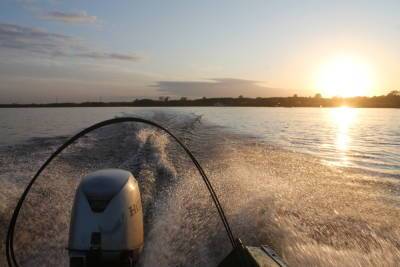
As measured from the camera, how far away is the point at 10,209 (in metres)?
4.98

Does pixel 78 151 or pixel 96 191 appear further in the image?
pixel 78 151

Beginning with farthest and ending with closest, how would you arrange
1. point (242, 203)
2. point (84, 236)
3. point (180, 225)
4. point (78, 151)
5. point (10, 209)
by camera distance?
point (78, 151) < point (242, 203) < point (10, 209) < point (180, 225) < point (84, 236)

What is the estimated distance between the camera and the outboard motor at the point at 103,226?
126 inches

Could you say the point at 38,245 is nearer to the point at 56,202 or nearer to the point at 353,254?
the point at 56,202

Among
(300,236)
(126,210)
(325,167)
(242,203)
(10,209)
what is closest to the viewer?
(126,210)

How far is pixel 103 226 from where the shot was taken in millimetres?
3273

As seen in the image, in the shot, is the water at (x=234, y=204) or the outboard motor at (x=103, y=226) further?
the water at (x=234, y=204)

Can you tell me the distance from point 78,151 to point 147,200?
5.03m

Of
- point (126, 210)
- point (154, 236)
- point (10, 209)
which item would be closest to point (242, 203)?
point (154, 236)

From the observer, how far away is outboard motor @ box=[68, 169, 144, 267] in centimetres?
320

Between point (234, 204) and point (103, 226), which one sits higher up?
point (103, 226)

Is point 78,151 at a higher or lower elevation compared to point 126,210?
lower

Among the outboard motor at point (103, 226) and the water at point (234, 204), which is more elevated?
the outboard motor at point (103, 226)

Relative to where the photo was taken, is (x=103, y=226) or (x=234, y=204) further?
(x=234, y=204)
